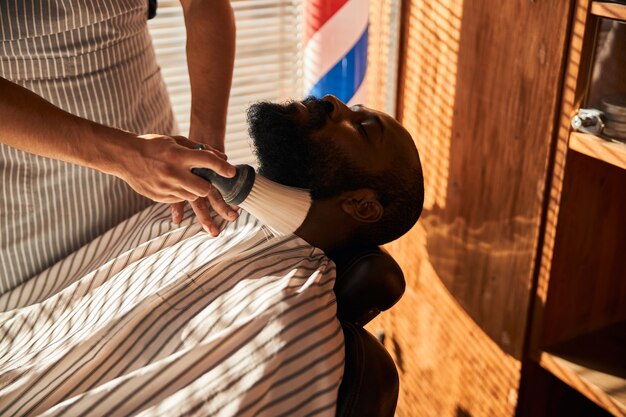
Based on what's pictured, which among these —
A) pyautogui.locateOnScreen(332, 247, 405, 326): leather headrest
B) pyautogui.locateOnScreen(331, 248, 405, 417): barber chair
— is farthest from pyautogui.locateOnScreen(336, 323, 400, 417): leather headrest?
pyautogui.locateOnScreen(332, 247, 405, 326): leather headrest

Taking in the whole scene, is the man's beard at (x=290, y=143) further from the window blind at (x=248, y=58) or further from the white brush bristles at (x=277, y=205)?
the window blind at (x=248, y=58)

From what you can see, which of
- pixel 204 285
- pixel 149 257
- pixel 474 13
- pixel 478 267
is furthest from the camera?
pixel 478 267

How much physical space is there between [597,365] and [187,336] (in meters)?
1.09

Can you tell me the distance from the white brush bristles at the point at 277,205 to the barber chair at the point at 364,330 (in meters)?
0.12

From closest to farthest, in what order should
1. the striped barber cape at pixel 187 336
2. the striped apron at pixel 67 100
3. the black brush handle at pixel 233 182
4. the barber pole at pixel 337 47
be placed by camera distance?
the striped barber cape at pixel 187 336, the black brush handle at pixel 233 182, the striped apron at pixel 67 100, the barber pole at pixel 337 47

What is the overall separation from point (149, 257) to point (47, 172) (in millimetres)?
314

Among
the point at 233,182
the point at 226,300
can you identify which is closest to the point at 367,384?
the point at 226,300

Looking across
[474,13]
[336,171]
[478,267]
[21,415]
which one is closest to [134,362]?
[21,415]

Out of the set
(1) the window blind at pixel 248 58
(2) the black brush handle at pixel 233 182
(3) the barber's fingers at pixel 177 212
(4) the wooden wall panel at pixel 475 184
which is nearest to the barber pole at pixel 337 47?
(4) the wooden wall panel at pixel 475 184

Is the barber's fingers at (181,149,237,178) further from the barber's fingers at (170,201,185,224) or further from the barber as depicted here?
the barber's fingers at (170,201,185,224)

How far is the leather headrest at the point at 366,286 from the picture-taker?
124 centimetres

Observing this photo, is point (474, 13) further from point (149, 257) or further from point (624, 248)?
point (149, 257)

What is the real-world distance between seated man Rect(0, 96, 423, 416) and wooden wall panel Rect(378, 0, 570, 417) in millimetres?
482

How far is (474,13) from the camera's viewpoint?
5.80 feet
